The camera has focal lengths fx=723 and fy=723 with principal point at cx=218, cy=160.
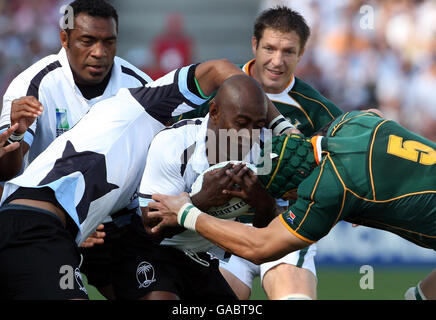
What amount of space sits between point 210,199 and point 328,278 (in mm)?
5637

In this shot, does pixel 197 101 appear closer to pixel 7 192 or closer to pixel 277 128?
pixel 277 128

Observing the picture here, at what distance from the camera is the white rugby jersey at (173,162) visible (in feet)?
15.0

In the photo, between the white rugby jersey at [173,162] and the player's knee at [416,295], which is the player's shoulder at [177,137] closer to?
the white rugby jersey at [173,162]

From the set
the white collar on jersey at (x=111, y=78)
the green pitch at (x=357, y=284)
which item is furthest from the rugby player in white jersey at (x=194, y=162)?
the green pitch at (x=357, y=284)

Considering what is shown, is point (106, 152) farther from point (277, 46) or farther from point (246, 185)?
point (277, 46)

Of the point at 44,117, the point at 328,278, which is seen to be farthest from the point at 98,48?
the point at 328,278

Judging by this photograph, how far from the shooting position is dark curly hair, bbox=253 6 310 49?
6.55 metres

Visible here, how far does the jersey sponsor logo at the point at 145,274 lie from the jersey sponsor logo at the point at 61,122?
130 cm

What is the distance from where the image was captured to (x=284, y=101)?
20.5ft

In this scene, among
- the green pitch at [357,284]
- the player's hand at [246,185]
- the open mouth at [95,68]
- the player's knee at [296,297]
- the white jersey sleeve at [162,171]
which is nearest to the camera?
the player's hand at [246,185]

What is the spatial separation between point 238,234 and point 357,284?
5391 mm

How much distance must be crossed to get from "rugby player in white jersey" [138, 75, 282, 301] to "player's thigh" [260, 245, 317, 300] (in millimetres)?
869

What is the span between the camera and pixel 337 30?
11.8 m

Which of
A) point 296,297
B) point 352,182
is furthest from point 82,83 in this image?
point 352,182
